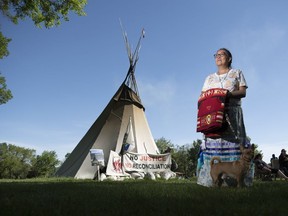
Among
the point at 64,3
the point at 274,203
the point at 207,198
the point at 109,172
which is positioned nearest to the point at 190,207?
the point at 207,198

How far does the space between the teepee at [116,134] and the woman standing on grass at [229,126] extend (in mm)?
10957

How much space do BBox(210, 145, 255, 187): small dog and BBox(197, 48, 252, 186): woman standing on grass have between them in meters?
0.20

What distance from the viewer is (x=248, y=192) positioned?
416 cm

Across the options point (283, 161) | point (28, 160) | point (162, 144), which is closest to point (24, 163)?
point (28, 160)

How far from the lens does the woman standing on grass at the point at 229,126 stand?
4.89 m

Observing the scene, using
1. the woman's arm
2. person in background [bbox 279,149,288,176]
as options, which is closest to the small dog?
the woman's arm

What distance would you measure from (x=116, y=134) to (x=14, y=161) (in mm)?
62449

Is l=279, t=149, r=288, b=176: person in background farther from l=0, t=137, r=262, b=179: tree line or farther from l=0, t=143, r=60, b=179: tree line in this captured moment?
l=0, t=143, r=60, b=179: tree line

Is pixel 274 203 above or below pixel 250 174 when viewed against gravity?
below

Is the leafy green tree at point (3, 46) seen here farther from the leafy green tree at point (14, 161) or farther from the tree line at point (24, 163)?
the leafy green tree at point (14, 161)

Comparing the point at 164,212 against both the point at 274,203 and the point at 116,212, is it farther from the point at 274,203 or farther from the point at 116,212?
the point at 274,203

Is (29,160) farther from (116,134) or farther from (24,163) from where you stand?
(116,134)

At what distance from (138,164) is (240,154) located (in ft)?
36.1

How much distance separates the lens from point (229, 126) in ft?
15.9
